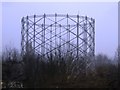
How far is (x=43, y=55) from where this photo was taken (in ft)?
33.0

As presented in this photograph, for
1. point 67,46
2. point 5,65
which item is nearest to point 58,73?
point 5,65

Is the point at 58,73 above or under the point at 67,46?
under

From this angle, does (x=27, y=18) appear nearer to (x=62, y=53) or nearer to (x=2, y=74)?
(x=62, y=53)

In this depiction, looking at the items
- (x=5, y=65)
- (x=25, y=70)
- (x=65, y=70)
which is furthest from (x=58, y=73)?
(x=5, y=65)

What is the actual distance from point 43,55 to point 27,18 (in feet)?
6.75

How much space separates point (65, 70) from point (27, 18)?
10.9 feet

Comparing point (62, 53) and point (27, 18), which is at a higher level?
point (27, 18)

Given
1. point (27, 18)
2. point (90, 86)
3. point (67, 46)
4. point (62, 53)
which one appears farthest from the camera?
point (27, 18)

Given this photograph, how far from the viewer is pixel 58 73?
347 inches

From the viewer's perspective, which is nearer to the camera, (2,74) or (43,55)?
(2,74)

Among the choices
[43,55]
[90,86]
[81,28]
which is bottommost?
[90,86]

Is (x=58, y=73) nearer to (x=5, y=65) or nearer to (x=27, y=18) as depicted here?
(x=5, y=65)

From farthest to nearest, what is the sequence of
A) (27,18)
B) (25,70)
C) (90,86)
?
(27,18), (25,70), (90,86)

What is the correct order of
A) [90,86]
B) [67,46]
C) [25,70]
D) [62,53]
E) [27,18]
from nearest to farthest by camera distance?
[90,86] < [25,70] < [62,53] < [67,46] < [27,18]
